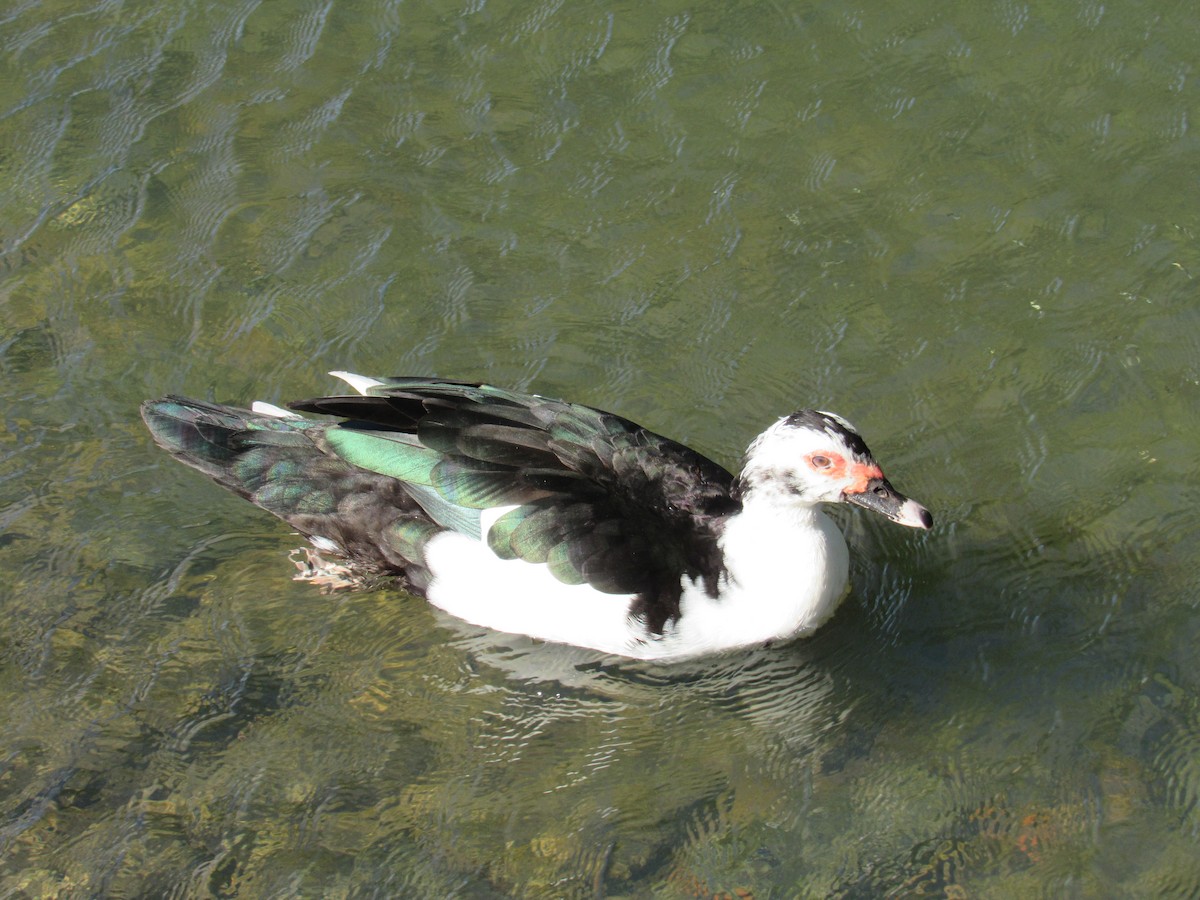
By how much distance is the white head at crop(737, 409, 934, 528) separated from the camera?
5.24 metres

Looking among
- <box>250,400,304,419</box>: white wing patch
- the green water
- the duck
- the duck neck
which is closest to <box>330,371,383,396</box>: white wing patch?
the duck

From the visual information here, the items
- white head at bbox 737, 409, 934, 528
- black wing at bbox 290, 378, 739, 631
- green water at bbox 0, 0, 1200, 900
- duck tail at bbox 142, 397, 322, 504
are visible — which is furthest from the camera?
duck tail at bbox 142, 397, 322, 504

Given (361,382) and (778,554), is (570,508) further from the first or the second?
(361,382)

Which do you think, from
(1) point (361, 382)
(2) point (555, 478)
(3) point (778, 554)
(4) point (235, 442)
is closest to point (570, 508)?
(2) point (555, 478)

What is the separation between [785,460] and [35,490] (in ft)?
11.2

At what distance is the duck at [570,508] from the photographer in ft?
17.5

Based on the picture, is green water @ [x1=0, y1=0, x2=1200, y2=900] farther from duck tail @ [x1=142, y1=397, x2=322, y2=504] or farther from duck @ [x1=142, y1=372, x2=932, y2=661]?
duck tail @ [x1=142, y1=397, x2=322, y2=504]

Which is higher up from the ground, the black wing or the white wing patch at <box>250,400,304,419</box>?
the white wing patch at <box>250,400,304,419</box>

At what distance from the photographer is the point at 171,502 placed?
6.28 meters

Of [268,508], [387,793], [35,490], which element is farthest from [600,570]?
[35,490]

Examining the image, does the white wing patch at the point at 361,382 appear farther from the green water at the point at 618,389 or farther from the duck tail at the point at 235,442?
the green water at the point at 618,389

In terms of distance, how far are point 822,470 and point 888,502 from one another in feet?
0.93

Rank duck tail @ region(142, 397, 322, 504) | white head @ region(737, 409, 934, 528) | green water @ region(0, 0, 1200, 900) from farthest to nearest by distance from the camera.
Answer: duck tail @ region(142, 397, 322, 504), white head @ region(737, 409, 934, 528), green water @ region(0, 0, 1200, 900)

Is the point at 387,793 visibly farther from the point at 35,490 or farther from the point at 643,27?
the point at 643,27
